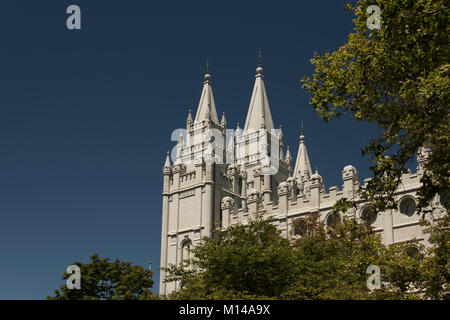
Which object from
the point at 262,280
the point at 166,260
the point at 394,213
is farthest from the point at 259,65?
the point at 262,280

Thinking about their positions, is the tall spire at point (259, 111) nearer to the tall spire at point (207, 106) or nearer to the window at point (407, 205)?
the tall spire at point (207, 106)

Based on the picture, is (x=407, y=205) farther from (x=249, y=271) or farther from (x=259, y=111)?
(x=259, y=111)

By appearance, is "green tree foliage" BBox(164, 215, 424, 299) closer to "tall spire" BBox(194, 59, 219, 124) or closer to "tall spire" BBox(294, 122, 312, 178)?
"tall spire" BBox(194, 59, 219, 124)

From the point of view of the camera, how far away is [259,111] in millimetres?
65438

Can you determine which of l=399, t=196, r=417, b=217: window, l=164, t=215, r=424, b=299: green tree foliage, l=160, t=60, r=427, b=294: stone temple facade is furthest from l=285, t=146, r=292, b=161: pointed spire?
l=164, t=215, r=424, b=299: green tree foliage

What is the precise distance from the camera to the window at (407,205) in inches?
1580

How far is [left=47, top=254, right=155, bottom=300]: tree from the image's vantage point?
33406mm

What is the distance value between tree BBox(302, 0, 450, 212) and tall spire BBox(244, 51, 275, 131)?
46639 millimetres

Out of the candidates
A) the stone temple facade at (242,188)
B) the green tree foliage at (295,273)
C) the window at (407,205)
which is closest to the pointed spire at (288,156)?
the stone temple facade at (242,188)

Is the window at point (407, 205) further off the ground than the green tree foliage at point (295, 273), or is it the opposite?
the window at point (407, 205)

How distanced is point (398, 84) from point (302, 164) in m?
55.1

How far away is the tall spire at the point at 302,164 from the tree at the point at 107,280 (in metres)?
37.1

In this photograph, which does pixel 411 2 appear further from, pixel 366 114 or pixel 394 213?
pixel 394 213
